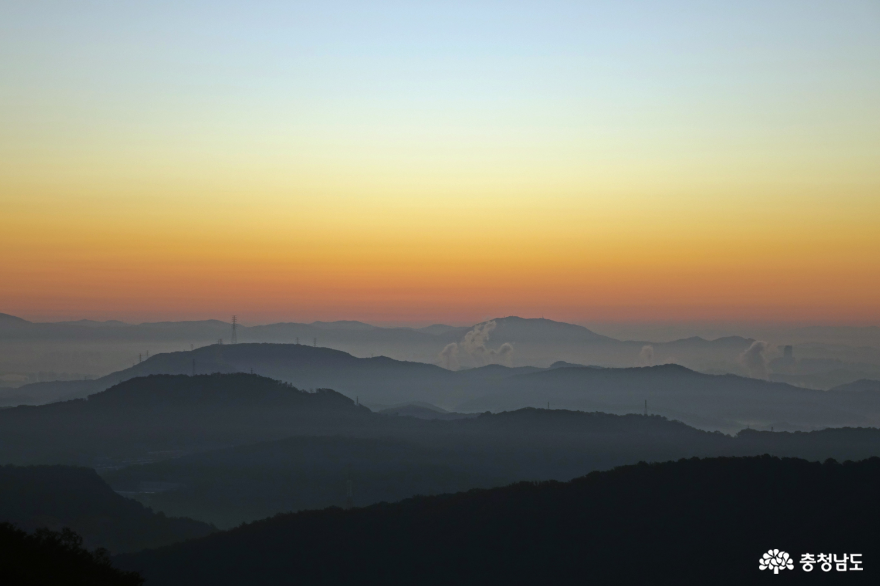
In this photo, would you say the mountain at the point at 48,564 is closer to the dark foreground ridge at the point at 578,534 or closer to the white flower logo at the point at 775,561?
the dark foreground ridge at the point at 578,534

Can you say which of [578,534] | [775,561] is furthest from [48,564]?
[578,534]

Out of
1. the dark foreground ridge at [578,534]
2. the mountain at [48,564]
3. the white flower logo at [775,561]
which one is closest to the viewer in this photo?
the mountain at [48,564]

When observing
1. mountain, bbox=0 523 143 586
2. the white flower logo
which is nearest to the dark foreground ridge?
the white flower logo

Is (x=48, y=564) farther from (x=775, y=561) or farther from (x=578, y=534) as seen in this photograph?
(x=578, y=534)

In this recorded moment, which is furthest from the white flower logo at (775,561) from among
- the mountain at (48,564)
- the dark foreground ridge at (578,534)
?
the mountain at (48,564)

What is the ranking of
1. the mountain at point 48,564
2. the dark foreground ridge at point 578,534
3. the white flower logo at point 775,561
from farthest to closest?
1. the dark foreground ridge at point 578,534
2. the white flower logo at point 775,561
3. the mountain at point 48,564

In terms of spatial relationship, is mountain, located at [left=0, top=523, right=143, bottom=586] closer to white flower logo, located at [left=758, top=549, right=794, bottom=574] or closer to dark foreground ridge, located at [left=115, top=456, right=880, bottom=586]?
dark foreground ridge, located at [left=115, top=456, right=880, bottom=586]
